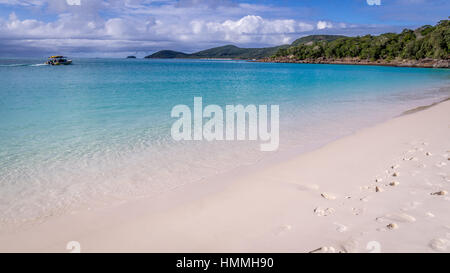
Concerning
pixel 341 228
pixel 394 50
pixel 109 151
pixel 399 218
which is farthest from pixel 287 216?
pixel 394 50

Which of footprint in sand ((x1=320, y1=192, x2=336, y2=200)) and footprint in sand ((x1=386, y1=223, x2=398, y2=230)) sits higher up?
footprint in sand ((x1=386, y1=223, x2=398, y2=230))

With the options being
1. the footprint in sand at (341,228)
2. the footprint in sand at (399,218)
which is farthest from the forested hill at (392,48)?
the footprint in sand at (341,228)

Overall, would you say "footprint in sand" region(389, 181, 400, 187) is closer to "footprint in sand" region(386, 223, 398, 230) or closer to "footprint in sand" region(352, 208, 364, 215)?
"footprint in sand" region(352, 208, 364, 215)

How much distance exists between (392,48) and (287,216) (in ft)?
526

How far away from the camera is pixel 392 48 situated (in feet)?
445

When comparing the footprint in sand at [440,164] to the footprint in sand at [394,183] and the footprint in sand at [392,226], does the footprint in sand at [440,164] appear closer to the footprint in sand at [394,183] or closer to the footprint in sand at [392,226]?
the footprint in sand at [394,183]

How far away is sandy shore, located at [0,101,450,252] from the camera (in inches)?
151

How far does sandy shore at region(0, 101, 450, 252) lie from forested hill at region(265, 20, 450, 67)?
115 m

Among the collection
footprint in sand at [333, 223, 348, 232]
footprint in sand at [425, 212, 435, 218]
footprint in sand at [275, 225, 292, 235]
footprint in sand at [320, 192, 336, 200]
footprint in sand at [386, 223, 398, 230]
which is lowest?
footprint in sand at [275, 225, 292, 235]

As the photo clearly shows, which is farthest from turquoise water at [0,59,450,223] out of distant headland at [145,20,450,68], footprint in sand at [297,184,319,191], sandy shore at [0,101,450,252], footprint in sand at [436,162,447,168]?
distant headland at [145,20,450,68]

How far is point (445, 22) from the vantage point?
122 m
